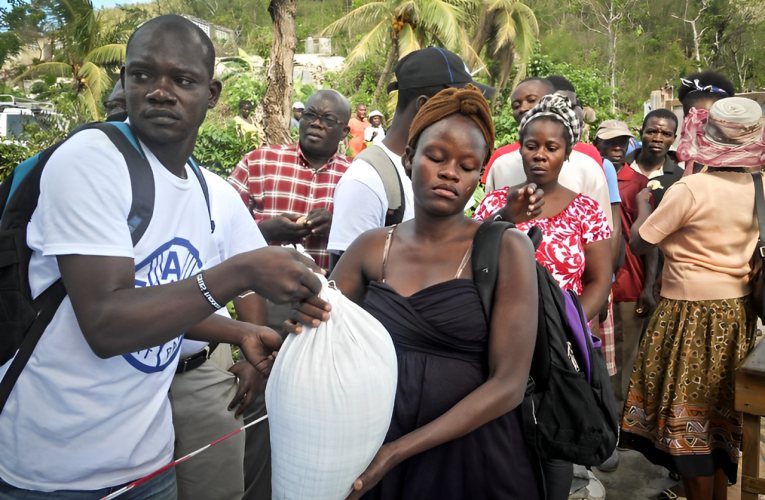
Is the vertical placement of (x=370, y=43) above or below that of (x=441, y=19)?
below

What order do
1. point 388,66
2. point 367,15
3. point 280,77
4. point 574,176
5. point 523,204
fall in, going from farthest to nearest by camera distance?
point 388,66, point 367,15, point 280,77, point 574,176, point 523,204

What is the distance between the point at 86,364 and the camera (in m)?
1.57

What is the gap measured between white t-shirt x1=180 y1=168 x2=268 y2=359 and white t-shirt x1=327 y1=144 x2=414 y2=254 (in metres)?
0.37

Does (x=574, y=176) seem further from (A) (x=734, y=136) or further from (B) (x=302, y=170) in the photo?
(B) (x=302, y=170)

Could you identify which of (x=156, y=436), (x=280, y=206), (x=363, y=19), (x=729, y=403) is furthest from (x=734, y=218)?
(x=363, y=19)

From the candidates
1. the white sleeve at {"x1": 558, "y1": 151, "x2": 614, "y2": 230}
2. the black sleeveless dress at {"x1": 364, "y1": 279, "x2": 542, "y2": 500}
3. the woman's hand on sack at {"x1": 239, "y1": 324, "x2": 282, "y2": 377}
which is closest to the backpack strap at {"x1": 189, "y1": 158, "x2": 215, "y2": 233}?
the woman's hand on sack at {"x1": 239, "y1": 324, "x2": 282, "y2": 377}

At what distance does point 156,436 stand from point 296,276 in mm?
690

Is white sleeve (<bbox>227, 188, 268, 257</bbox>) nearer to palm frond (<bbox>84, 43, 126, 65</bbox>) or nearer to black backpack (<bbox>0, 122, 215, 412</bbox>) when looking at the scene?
black backpack (<bbox>0, 122, 215, 412</bbox>)

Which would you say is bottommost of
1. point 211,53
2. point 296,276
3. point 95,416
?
point 95,416

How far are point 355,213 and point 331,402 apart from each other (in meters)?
1.22

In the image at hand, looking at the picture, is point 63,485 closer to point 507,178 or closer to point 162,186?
point 162,186

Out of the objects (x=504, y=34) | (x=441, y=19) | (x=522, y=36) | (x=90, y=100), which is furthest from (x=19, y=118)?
(x=522, y=36)

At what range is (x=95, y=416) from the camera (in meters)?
1.58

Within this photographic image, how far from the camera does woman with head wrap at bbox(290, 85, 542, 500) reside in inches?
68.9
